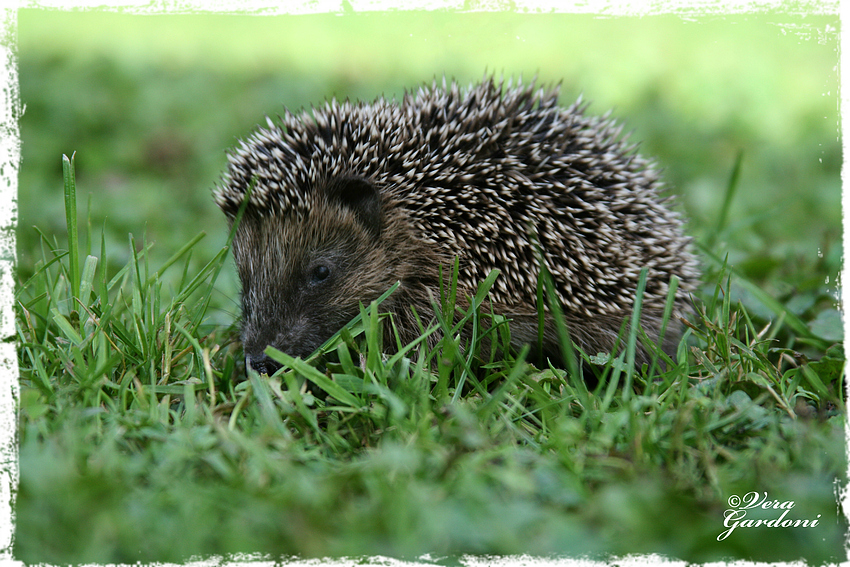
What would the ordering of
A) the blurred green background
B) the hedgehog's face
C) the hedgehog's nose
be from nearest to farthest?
the hedgehog's nose → the hedgehog's face → the blurred green background

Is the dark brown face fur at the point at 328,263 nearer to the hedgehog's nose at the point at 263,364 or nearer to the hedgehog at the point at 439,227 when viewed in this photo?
the hedgehog at the point at 439,227

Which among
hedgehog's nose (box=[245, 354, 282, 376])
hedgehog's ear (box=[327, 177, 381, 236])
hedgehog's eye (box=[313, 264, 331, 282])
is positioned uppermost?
hedgehog's ear (box=[327, 177, 381, 236])

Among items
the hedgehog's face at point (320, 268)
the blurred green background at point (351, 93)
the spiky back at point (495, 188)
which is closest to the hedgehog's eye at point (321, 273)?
the hedgehog's face at point (320, 268)

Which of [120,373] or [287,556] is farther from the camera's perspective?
[120,373]

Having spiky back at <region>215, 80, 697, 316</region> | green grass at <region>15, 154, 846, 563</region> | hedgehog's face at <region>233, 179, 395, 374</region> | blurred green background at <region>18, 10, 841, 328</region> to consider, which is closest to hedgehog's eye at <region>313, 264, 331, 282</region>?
hedgehog's face at <region>233, 179, 395, 374</region>

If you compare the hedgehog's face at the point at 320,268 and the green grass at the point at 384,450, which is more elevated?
the hedgehog's face at the point at 320,268

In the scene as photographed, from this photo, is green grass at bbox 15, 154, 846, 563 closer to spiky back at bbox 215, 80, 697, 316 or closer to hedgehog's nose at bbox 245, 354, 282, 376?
hedgehog's nose at bbox 245, 354, 282, 376

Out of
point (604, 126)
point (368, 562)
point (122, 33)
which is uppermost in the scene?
point (122, 33)

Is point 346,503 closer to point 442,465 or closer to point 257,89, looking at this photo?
point 442,465

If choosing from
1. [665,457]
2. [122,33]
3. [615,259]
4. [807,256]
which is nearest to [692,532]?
[665,457]
